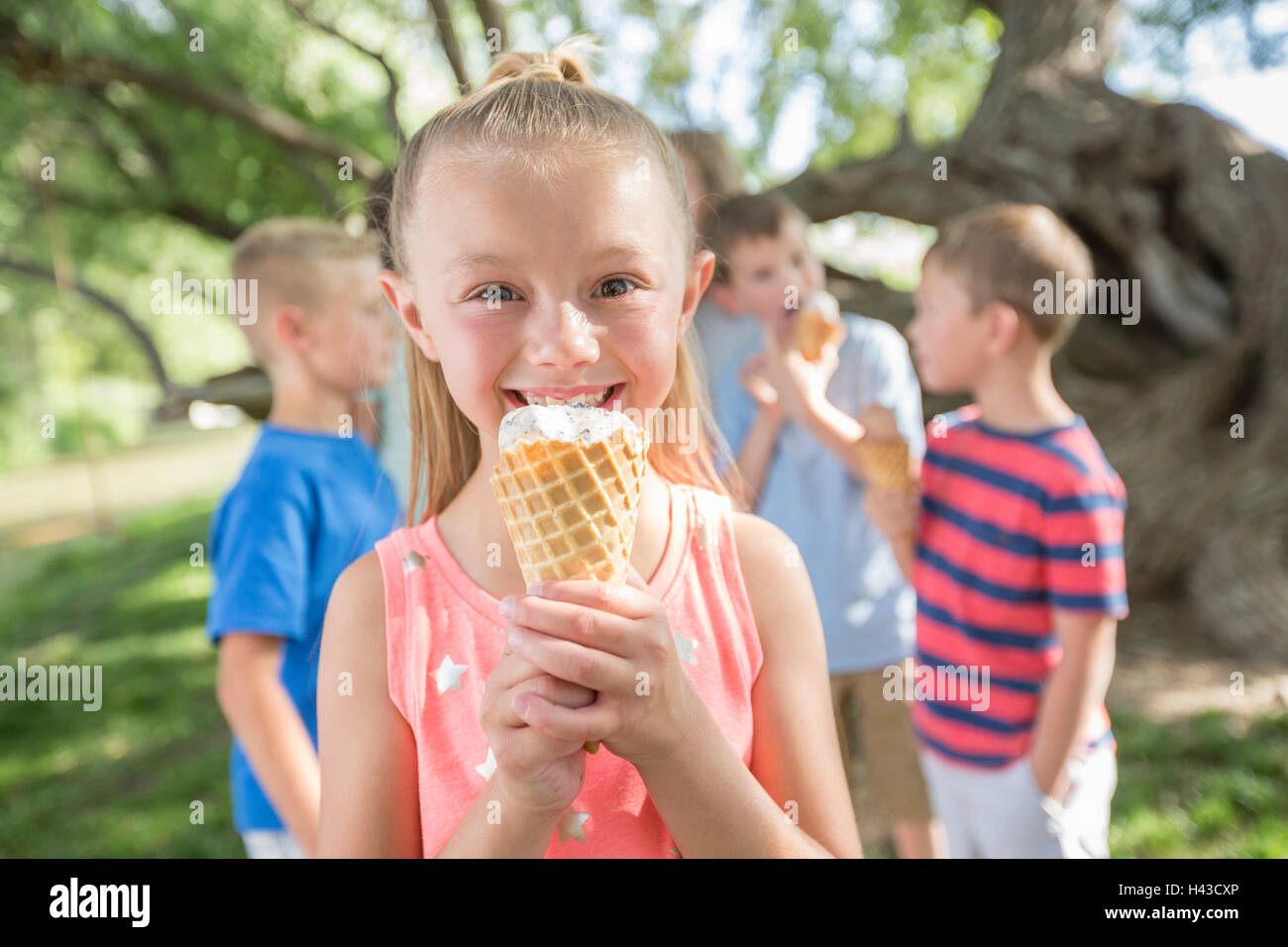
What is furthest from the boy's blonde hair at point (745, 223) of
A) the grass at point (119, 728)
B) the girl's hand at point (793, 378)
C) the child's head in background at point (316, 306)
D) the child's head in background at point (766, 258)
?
the grass at point (119, 728)

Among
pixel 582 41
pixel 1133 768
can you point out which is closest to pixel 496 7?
pixel 582 41

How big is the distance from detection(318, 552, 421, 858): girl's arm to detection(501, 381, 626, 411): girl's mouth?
37cm

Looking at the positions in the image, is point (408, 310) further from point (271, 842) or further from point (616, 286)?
point (271, 842)

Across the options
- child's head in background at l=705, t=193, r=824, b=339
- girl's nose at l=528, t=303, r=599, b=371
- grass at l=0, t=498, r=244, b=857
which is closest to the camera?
girl's nose at l=528, t=303, r=599, b=371

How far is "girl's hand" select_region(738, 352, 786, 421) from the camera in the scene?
309cm

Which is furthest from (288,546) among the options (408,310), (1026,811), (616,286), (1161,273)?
(1161,273)

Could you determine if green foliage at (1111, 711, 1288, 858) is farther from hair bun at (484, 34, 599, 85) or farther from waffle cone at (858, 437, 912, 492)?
hair bun at (484, 34, 599, 85)

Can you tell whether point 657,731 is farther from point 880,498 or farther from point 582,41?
point 880,498

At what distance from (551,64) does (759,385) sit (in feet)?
6.09

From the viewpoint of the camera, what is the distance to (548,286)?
1166mm

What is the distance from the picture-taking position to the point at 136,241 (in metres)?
10.1

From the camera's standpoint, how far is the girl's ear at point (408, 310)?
1.34 meters

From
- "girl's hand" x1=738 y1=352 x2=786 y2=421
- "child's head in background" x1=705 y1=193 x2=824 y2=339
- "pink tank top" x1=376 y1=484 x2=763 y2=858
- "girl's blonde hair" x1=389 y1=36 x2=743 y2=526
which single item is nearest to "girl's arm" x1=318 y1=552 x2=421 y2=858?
"pink tank top" x1=376 y1=484 x2=763 y2=858
